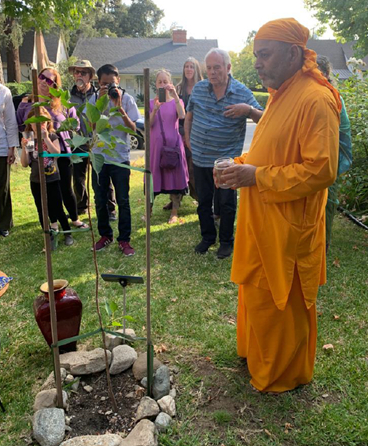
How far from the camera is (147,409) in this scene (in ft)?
6.92

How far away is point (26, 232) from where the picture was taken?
516cm

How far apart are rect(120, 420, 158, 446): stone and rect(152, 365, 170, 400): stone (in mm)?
253

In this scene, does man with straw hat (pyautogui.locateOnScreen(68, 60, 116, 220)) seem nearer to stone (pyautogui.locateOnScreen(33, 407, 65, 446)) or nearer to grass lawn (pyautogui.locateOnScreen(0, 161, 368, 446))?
grass lawn (pyautogui.locateOnScreen(0, 161, 368, 446))

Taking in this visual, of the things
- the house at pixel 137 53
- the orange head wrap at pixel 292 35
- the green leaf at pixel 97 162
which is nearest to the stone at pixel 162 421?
the green leaf at pixel 97 162

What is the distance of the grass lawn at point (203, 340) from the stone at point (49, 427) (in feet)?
0.51

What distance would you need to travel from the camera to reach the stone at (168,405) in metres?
2.17

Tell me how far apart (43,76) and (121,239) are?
1.93m

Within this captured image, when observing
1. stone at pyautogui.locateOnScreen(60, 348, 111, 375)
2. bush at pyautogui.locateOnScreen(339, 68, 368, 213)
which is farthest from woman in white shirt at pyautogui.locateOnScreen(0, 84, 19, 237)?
→ bush at pyautogui.locateOnScreen(339, 68, 368, 213)

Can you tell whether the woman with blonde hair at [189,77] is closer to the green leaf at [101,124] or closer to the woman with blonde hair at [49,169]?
the woman with blonde hair at [49,169]

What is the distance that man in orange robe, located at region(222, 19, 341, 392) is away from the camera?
183 centimetres

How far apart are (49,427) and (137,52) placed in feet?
124

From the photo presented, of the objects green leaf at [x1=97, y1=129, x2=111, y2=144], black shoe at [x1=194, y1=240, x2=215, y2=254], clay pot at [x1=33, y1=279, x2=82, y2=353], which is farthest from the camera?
black shoe at [x1=194, y1=240, x2=215, y2=254]

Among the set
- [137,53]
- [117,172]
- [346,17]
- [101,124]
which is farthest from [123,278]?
[137,53]

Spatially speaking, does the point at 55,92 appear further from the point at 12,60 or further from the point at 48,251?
the point at 12,60
